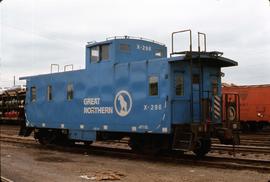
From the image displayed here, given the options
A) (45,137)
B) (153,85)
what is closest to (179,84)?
(153,85)

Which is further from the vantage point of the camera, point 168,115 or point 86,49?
point 86,49

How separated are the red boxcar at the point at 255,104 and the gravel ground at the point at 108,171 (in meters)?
16.0

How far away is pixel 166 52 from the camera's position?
669 inches

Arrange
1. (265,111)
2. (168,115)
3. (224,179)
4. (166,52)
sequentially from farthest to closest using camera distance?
(265,111), (166,52), (168,115), (224,179)

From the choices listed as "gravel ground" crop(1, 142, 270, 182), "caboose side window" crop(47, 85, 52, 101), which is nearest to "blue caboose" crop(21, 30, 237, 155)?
"caboose side window" crop(47, 85, 52, 101)

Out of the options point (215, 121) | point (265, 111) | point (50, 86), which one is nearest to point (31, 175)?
point (215, 121)

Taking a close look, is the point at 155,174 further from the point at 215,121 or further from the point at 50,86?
the point at 50,86

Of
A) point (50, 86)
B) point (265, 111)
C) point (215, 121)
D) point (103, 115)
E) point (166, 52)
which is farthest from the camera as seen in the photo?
point (265, 111)

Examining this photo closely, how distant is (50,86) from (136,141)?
5.51m

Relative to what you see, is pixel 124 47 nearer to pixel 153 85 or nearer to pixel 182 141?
pixel 153 85

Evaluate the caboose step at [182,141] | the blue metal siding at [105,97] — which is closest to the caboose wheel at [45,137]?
the blue metal siding at [105,97]

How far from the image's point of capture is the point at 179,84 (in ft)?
44.1

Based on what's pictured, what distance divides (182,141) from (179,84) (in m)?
1.86

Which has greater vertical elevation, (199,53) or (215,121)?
(199,53)
